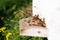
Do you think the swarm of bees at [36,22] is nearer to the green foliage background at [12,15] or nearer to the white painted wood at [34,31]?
the white painted wood at [34,31]

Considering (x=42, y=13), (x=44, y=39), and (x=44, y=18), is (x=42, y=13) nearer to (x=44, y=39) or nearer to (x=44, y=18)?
(x=44, y=18)

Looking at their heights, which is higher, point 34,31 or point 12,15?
point 12,15

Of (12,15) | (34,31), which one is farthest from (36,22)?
(12,15)

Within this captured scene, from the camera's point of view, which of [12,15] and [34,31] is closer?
[34,31]

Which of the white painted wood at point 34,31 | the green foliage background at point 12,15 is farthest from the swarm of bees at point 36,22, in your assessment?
the green foliage background at point 12,15

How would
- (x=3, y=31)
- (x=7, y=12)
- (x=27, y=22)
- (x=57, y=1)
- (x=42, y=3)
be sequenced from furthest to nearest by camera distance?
1. (x=7, y=12)
2. (x=3, y=31)
3. (x=27, y=22)
4. (x=42, y=3)
5. (x=57, y=1)

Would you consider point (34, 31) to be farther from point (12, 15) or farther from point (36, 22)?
point (12, 15)

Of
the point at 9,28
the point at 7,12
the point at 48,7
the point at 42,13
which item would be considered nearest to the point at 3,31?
the point at 9,28

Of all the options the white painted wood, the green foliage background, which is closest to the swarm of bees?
the white painted wood
